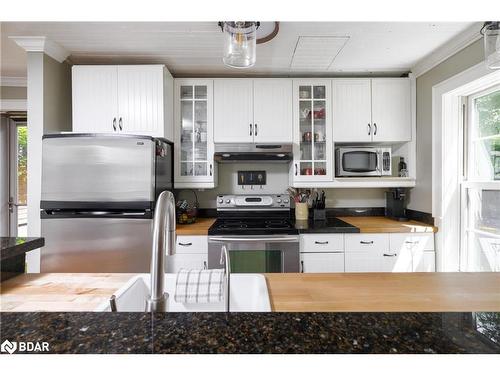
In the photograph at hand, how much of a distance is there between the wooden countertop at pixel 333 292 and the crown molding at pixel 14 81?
278cm

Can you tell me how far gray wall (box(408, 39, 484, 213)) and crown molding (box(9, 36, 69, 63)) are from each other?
314cm

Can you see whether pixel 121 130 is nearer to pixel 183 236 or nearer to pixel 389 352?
pixel 183 236

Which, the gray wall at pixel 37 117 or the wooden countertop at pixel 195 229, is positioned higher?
the gray wall at pixel 37 117

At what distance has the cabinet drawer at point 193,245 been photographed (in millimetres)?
2309

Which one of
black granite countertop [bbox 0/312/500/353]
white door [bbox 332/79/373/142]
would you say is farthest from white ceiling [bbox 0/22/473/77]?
black granite countertop [bbox 0/312/500/353]

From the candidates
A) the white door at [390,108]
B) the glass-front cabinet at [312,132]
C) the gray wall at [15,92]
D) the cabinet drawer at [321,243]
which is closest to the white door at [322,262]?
the cabinet drawer at [321,243]

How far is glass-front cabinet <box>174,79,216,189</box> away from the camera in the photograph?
2.65 meters

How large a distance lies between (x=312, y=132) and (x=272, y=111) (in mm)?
444

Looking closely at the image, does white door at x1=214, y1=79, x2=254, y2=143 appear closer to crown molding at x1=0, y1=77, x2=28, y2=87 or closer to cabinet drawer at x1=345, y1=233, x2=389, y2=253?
cabinet drawer at x1=345, y1=233, x2=389, y2=253

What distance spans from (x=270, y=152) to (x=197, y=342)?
2255mm

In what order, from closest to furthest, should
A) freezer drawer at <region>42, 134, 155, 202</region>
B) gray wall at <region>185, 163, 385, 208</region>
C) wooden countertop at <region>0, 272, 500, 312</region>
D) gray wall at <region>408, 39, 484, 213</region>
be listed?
wooden countertop at <region>0, 272, 500, 312</region>, freezer drawer at <region>42, 134, 155, 202</region>, gray wall at <region>408, 39, 484, 213</region>, gray wall at <region>185, 163, 385, 208</region>

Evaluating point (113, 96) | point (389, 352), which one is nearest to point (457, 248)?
point (389, 352)

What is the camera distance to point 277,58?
7.93ft

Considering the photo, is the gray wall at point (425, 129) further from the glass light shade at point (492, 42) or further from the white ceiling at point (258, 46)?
the glass light shade at point (492, 42)
